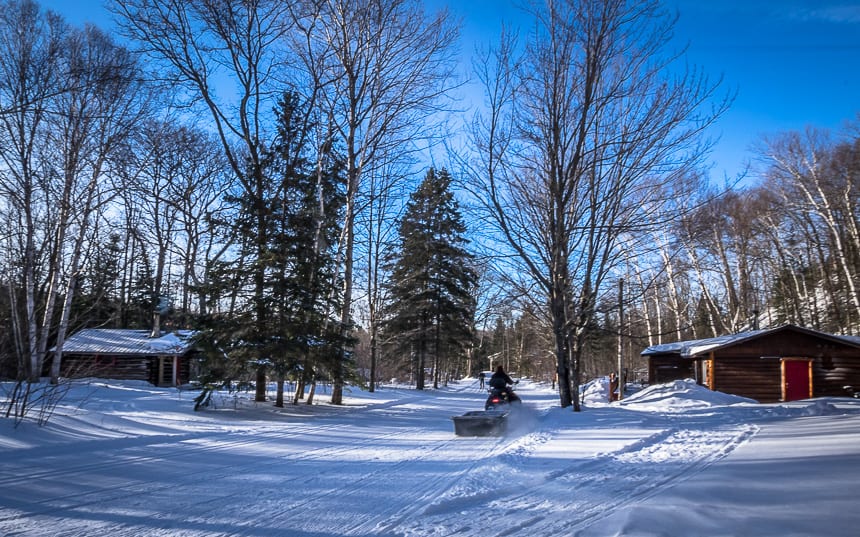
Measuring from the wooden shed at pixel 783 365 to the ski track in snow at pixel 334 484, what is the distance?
17.1 m

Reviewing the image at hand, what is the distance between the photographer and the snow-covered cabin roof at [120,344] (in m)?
35.2

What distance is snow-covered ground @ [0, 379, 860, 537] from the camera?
558cm

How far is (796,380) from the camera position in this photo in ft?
89.7

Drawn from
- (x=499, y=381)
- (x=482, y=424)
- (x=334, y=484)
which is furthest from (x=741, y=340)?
(x=334, y=484)

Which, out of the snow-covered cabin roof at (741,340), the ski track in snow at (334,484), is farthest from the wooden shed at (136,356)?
the snow-covered cabin roof at (741,340)

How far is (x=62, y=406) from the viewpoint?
48.3 feet

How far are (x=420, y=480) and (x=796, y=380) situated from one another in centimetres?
2672

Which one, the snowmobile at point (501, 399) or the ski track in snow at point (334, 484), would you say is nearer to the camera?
the ski track in snow at point (334, 484)

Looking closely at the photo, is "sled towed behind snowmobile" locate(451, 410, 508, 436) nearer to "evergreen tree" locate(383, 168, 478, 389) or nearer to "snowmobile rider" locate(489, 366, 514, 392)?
"snowmobile rider" locate(489, 366, 514, 392)

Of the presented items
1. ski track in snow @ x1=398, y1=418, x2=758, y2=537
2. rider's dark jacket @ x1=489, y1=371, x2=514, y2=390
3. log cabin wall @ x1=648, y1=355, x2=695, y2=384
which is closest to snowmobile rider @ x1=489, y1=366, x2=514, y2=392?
rider's dark jacket @ x1=489, y1=371, x2=514, y2=390

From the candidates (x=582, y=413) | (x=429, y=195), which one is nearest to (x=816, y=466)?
(x=582, y=413)

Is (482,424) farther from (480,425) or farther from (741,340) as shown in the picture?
(741,340)

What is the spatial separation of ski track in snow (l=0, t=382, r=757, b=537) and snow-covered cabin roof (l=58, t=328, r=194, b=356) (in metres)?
26.1

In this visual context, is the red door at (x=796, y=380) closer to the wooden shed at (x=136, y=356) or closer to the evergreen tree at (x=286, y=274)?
the evergreen tree at (x=286, y=274)
